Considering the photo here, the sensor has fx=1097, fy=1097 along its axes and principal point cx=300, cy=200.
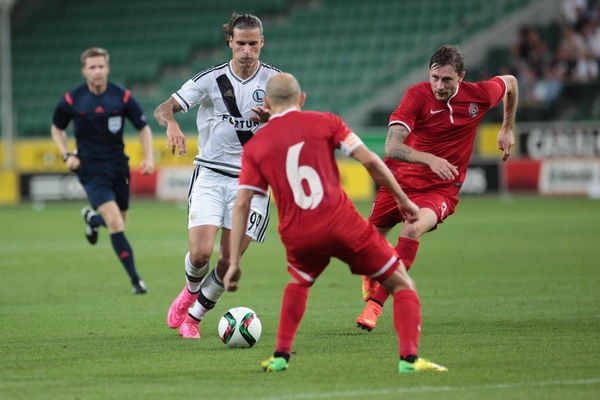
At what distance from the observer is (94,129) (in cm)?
1220

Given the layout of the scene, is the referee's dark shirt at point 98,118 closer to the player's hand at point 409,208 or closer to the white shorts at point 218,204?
the white shorts at point 218,204

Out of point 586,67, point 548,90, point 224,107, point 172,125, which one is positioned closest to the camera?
point 172,125

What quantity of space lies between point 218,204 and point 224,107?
756 millimetres

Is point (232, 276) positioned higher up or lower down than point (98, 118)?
lower down

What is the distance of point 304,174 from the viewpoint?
6.28 meters

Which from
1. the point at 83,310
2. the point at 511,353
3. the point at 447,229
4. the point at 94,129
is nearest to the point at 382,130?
the point at 447,229

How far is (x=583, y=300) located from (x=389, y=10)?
23301 mm

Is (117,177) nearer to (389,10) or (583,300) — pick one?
(583,300)

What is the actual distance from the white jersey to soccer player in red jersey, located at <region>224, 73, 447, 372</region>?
2.03 metres

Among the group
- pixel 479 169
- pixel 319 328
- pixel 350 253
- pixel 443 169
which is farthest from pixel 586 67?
pixel 350 253

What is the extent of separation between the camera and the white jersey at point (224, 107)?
27.8 feet

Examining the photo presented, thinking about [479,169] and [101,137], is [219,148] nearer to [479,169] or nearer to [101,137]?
[101,137]

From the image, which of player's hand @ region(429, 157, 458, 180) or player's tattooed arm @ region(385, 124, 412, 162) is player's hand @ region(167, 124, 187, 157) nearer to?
player's tattooed arm @ region(385, 124, 412, 162)

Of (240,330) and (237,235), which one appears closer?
(237,235)
